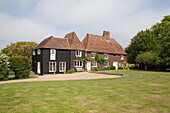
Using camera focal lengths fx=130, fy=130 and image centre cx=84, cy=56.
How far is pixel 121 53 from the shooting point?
38062 millimetres

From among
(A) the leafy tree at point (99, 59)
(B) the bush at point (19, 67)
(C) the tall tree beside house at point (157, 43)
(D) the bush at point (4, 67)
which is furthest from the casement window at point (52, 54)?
(C) the tall tree beside house at point (157, 43)

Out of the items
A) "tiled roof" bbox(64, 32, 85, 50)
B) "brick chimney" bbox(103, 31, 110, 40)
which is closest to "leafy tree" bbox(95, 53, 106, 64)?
"tiled roof" bbox(64, 32, 85, 50)

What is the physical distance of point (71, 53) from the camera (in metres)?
27.5

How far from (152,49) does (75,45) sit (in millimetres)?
22312

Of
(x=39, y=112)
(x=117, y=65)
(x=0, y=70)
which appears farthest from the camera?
(x=117, y=65)

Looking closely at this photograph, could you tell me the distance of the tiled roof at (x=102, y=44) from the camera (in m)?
32.6

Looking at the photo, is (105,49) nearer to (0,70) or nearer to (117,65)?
(117,65)

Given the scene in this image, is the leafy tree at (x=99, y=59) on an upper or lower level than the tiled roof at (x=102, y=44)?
lower

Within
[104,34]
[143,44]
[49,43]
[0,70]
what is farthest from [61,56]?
[143,44]

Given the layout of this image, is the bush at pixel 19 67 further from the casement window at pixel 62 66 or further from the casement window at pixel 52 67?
the casement window at pixel 62 66

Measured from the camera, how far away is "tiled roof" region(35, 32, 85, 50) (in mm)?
25641

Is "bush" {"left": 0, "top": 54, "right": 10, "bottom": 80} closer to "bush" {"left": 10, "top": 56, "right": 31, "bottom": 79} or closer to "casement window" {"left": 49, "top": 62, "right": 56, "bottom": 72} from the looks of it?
"bush" {"left": 10, "top": 56, "right": 31, "bottom": 79}

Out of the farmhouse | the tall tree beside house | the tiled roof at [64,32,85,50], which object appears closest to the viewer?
the farmhouse

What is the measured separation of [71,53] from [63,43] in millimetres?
2753
